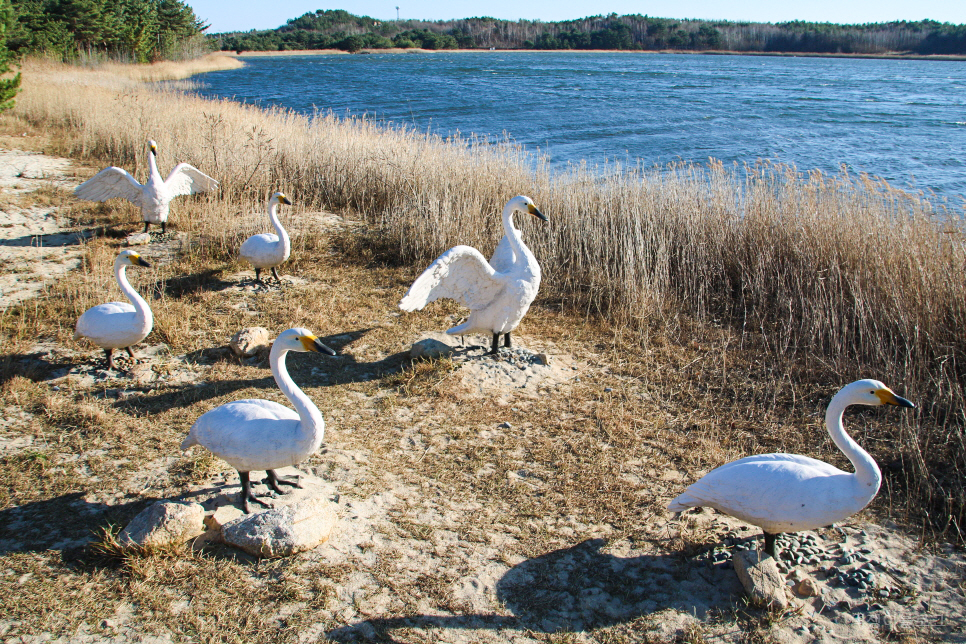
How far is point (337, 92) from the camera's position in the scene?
1487 inches

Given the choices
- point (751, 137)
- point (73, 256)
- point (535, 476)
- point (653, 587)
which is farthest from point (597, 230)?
point (751, 137)

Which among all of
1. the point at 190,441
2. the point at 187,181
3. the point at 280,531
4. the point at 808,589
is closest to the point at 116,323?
the point at 190,441

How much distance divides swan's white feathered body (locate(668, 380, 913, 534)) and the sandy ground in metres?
0.45

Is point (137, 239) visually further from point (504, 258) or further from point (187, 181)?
point (504, 258)

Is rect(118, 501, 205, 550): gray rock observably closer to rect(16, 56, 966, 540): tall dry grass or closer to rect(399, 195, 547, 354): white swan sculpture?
rect(399, 195, 547, 354): white swan sculpture

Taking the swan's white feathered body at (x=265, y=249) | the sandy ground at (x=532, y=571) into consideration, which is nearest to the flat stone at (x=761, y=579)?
the sandy ground at (x=532, y=571)

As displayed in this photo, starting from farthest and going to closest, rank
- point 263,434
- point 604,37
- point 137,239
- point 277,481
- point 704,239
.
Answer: point 604,37
point 137,239
point 704,239
point 277,481
point 263,434

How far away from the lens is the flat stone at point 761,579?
331cm

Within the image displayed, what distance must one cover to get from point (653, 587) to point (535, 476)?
1.27 m

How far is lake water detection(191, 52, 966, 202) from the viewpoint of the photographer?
58.1ft

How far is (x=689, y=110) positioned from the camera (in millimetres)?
27188

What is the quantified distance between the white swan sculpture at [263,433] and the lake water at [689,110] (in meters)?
8.27

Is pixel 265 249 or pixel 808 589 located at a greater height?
pixel 265 249

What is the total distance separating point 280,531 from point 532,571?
4.96 ft
